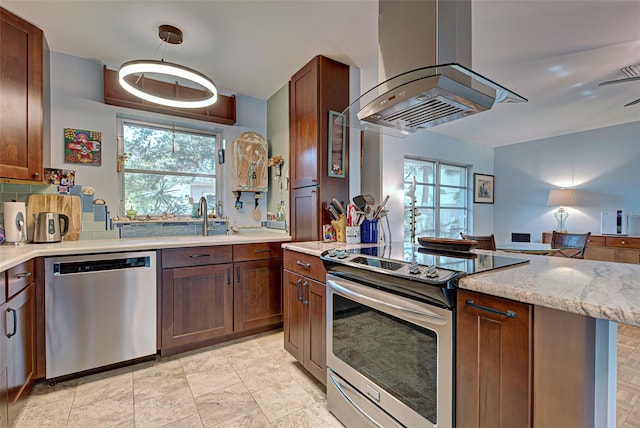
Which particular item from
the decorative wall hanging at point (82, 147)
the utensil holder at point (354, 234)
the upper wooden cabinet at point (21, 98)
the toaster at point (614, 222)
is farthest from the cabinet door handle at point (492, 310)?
the toaster at point (614, 222)

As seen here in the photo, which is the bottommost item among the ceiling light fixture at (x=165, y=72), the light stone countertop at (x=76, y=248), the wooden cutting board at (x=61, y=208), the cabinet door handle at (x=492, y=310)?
the cabinet door handle at (x=492, y=310)

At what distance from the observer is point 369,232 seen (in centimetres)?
227

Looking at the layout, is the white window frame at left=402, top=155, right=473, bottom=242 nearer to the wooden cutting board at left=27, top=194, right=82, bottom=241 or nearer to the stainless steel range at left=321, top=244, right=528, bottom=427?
the stainless steel range at left=321, top=244, right=528, bottom=427

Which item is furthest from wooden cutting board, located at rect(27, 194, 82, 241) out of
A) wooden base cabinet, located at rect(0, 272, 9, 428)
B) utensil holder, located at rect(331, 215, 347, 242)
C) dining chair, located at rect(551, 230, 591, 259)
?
dining chair, located at rect(551, 230, 591, 259)

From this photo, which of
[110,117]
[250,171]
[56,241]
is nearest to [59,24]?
[110,117]

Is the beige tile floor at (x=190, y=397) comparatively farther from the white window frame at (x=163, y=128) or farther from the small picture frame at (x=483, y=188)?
the small picture frame at (x=483, y=188)

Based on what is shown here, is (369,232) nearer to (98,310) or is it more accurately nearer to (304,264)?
(304,264)

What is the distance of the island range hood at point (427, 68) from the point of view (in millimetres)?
1406

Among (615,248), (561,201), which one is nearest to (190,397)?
(615,248)

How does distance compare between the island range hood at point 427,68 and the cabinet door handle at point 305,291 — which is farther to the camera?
the cabinet door handle at point 305,291

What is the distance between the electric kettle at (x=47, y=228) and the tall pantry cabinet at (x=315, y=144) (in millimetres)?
1891

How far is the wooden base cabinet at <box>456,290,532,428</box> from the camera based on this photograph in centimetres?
89

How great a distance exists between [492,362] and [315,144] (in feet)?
6.57

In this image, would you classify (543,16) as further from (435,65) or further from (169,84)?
(169,84)
